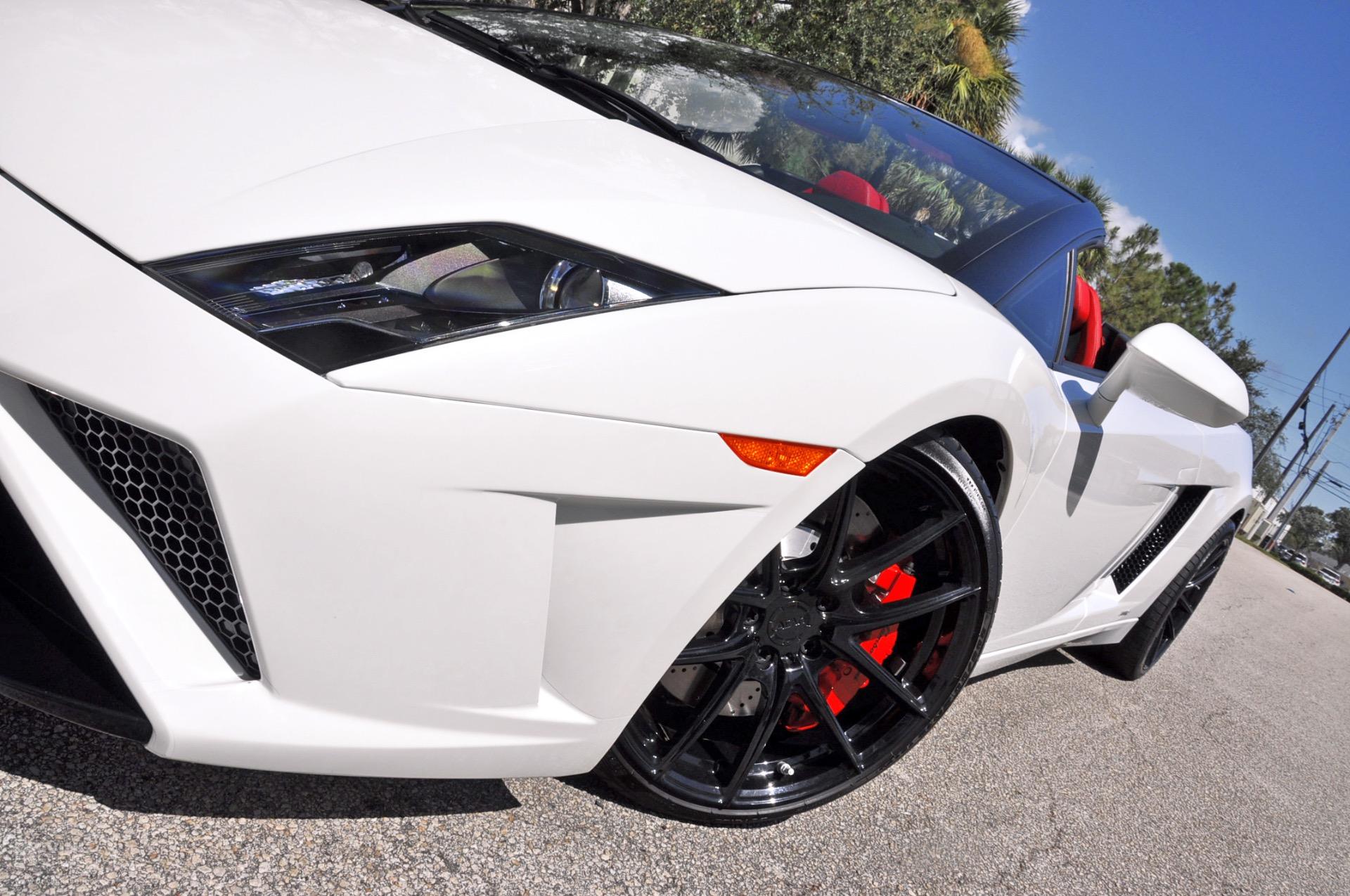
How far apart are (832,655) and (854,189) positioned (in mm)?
941

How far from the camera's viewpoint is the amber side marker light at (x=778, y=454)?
135 cm

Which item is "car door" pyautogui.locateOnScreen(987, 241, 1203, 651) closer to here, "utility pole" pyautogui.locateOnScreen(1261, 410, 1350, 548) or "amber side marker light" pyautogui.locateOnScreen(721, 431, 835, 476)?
"amber side marker light" pyautogui.locateOnScreen(721, 431, 835, 476)

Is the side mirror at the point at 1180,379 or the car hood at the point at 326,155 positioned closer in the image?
Result: the car hood at the point at 326,155

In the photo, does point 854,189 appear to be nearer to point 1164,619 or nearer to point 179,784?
point 179,784

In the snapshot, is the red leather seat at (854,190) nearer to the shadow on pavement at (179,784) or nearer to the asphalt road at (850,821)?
the asphalt road at (850,821)

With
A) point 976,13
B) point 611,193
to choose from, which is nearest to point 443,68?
point 611,193

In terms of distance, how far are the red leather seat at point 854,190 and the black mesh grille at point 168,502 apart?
1.35 metres

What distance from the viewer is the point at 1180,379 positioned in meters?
1.87

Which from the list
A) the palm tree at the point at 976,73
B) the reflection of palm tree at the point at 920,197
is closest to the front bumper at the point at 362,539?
the reflection of palm tree at the point at 920,197

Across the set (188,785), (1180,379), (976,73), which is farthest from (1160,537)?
(976,73)

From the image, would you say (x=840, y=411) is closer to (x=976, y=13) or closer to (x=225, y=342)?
(x=225, y=342)

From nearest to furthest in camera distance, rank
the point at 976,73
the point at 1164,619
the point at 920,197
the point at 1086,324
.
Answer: the point at 920,197, the point at 1086,324, the point at 1164,619, the point at 976,73

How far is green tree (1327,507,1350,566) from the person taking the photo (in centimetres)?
6391

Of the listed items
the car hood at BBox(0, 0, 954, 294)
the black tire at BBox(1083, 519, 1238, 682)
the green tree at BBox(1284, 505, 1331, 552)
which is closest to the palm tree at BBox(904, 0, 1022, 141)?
the black tire at BBox(1083, 519, 1238, 682)
